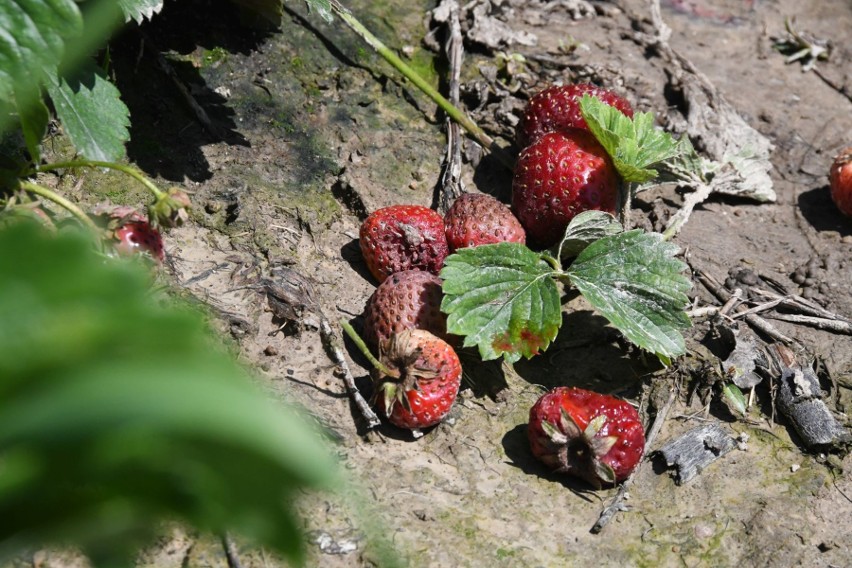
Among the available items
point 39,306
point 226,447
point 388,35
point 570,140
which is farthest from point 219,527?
point 388,35

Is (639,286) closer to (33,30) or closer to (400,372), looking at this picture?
(400,372)

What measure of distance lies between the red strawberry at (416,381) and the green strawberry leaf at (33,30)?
109 centimetres

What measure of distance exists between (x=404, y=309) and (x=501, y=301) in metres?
0.26

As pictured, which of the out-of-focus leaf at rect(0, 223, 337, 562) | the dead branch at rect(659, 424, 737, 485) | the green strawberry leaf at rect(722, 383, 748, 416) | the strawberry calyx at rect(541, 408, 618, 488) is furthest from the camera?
the green strawberry leaf at rect(722, 383, 748, 416)

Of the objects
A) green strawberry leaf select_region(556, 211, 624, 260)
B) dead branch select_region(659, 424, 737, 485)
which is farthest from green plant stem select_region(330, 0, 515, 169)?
dead branch select_region(659, 424, 737, 485)

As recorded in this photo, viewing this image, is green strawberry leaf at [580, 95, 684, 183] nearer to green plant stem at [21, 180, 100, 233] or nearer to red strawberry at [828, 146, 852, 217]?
red strawberry at [828, 146, 852, 217]

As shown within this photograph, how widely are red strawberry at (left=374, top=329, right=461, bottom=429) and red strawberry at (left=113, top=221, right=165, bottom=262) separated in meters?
0.61

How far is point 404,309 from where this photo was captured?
2.31 metres

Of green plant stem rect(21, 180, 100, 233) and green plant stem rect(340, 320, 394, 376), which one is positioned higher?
green plant stem rect(21, 180, 100, 233)

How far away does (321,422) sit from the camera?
212 centimetres

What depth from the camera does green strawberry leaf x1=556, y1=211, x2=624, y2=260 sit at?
2.47 metres

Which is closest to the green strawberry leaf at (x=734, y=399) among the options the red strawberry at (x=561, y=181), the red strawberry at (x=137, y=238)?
the red strawberry at (x=561, y=181)

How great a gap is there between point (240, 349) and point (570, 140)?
3.77 ft

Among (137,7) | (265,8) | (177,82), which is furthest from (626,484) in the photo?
(265,8)
